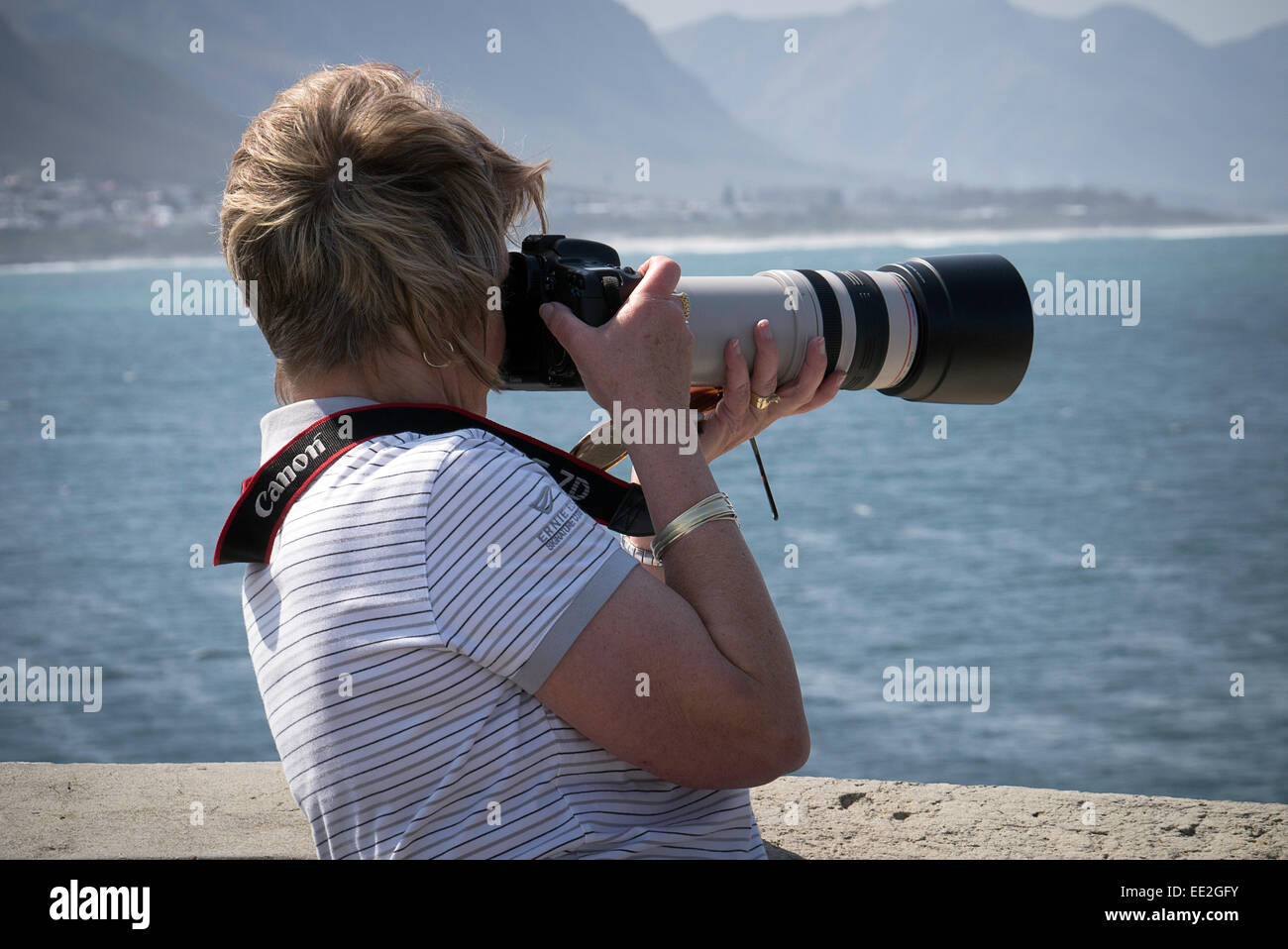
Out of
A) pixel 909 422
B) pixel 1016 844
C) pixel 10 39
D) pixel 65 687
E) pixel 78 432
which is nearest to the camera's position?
pixel 1016 844

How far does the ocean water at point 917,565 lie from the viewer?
41.8 feet

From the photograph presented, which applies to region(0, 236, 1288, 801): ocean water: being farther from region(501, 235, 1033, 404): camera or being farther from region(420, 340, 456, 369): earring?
region(420, 340, 456, 369): earring

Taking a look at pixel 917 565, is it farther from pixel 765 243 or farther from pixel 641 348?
pixel 765 243

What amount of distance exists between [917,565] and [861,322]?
2075 centimetres

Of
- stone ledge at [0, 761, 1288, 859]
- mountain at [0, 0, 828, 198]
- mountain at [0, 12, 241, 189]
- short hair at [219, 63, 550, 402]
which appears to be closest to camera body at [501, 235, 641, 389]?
short hair at [219, 63, 550, 402]

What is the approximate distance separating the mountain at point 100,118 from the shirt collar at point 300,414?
3478 inches

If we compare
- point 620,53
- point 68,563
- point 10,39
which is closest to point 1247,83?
A: point 620,53

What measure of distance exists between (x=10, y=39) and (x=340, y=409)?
122122 millimetres

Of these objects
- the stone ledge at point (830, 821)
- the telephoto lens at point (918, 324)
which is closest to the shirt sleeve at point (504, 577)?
the telephoto lens at point (918, 324)

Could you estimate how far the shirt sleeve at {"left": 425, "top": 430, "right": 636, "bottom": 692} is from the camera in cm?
117

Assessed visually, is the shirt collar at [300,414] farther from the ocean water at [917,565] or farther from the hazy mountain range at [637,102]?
the hazy mountain range at [637,102]

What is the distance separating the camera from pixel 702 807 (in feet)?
4.56

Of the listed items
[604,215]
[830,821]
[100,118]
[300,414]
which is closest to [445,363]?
[300,414]
